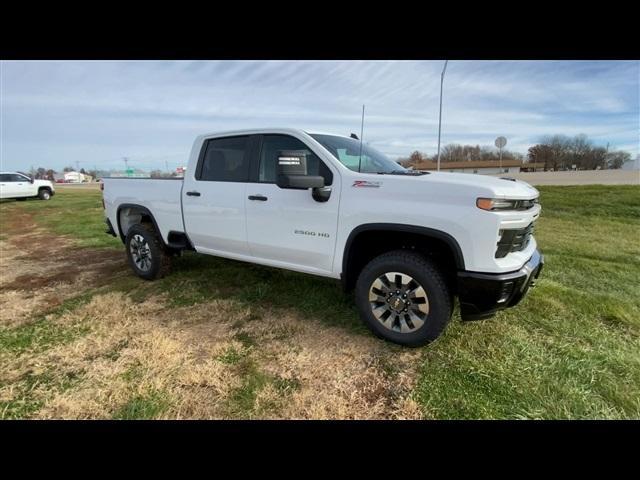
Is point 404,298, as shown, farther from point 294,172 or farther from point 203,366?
point 203,366

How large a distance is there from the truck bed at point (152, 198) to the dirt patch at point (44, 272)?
94 centimetres

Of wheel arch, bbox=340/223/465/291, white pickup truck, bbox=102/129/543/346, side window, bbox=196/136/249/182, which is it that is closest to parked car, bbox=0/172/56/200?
white pickup truck, bbox=102/129/543/346

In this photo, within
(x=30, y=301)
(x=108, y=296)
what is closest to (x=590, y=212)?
(x=108, y=296)

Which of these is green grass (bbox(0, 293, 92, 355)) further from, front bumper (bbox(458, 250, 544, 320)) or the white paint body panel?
front bumper (bbox(458, 250, 544, 320))

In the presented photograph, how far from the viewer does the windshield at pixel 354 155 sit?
3570 millimetres

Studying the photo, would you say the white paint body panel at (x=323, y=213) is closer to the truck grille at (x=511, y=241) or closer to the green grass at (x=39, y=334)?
the truck grille at (x=511, y=241)

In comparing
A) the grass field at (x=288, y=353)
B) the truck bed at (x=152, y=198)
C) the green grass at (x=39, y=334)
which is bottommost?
the green grass at (x=39, y=334)

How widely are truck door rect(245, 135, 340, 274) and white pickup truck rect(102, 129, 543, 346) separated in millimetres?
11

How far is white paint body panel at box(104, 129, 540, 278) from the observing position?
2.70m

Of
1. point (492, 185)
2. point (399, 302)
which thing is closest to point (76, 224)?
point (399, 302)

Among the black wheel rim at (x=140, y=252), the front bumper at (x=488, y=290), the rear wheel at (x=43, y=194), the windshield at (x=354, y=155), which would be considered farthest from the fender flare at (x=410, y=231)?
the rear wheel at (x=43, y=194)
